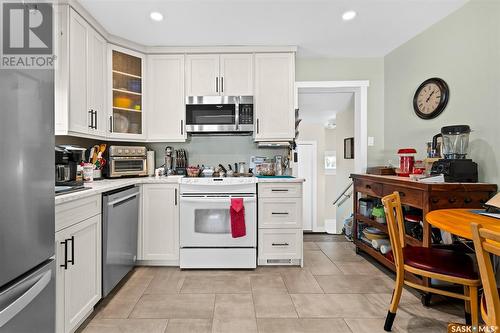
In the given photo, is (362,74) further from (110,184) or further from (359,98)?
(110,184)

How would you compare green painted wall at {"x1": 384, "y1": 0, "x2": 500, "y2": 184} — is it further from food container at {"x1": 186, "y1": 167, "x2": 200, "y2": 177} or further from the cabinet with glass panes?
the cabinet with glass panes

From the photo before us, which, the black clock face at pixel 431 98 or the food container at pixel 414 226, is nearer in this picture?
the food container at pixel 414 226

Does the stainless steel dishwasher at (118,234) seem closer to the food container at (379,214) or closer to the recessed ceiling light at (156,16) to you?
the recessed ceiling light at (156,16)

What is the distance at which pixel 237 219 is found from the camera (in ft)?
8.48

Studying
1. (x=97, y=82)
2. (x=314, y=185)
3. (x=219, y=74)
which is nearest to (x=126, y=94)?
(x=97, y=82)

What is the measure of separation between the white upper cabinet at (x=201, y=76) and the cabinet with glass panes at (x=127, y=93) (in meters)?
0.56

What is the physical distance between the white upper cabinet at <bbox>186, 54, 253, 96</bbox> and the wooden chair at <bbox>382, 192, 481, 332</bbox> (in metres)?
2.02

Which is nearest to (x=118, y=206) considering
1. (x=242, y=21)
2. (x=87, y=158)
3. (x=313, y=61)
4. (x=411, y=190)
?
(x=87, y=158)

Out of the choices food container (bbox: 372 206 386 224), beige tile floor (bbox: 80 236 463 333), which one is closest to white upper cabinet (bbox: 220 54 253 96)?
food container (bbox: 372 206 386 224)

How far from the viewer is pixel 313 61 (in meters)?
3.37

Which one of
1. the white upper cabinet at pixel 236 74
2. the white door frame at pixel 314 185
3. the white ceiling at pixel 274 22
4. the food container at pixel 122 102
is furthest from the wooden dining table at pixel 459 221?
the white door frame at pixel 314 185

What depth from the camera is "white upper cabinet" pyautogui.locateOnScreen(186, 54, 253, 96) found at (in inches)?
117

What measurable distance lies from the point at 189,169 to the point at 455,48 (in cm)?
291

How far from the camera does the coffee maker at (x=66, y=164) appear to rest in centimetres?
193
